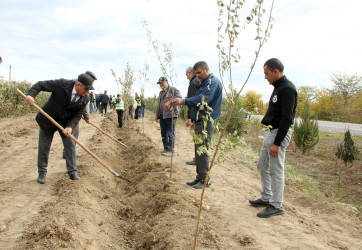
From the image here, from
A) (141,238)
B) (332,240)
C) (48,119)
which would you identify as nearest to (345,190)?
(332,240)

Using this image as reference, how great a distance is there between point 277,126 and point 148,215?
211 centimetres

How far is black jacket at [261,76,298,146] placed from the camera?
10.6 ft

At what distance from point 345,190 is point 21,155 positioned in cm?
819

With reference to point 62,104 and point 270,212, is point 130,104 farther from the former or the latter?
point 270,212

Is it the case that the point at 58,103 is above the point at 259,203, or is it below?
above

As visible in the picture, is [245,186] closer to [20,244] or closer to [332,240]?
[332,240]

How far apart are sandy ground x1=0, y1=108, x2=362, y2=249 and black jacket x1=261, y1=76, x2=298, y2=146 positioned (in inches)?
44.5

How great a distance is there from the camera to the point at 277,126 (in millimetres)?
3467

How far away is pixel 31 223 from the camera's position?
3.28m

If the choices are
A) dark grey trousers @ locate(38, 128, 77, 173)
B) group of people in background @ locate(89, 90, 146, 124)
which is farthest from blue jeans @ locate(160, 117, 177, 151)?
group of people in background @ locate(89, 90, 146, 124)

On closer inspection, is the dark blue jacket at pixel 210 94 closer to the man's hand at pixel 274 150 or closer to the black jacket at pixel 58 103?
the man's hand at pixel 274 150

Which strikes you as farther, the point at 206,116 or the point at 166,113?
the point at 166,113

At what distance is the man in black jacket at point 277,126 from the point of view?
326 centimetres

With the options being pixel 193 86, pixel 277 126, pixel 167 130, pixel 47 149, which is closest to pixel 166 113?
pixel 167 130
